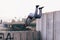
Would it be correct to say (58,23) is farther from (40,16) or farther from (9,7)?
(9,7)

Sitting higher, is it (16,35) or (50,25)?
(50,25)

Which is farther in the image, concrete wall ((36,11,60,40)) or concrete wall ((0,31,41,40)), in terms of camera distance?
concrete wall ((0,31,41,40))

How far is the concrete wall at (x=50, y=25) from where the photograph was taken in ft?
8.88

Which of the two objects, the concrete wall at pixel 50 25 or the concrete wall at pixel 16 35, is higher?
the concrete wall at pixel 50 25

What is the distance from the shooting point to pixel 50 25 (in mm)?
3049

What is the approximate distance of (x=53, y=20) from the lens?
2889 mm

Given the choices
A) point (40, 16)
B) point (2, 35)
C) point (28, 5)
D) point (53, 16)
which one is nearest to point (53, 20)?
point (53, 16)

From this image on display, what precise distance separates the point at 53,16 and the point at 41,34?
32.4 inches

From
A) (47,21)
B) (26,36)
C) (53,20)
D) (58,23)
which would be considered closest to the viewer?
(58,23)

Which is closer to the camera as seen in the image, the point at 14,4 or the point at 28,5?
the point at 28,5

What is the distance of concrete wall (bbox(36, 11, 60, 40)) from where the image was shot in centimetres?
271

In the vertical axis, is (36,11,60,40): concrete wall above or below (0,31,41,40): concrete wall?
above

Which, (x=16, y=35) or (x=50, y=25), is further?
(x=16, y=35)

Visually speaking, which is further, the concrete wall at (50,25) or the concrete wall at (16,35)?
the concrete wall at (16,35)
